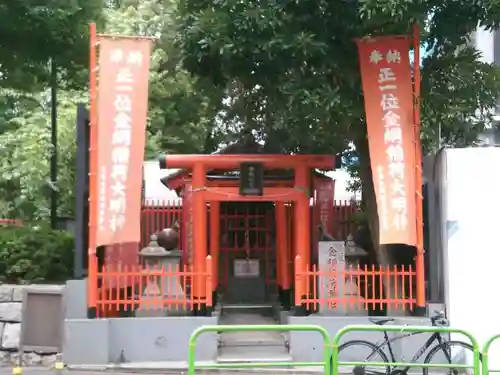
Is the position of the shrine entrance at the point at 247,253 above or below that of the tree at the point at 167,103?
below

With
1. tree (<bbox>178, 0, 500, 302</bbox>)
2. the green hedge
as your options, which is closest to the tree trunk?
tree (<bbox>178, 0, 500, 302</bbox>)

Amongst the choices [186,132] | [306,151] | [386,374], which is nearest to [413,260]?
[386,374]

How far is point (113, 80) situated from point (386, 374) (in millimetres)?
5865

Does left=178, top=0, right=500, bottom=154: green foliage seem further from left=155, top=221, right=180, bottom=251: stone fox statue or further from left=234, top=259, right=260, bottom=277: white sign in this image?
left=234, top=259, right=260, bottom=277: white sign

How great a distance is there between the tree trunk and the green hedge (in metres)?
5.66

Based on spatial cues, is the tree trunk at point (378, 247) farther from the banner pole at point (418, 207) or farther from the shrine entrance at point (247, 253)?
the shrine entrance at point (247, 253)

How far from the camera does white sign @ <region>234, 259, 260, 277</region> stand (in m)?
15.5

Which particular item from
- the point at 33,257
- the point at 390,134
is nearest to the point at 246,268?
the point at 33,257

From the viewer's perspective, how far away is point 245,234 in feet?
52.5

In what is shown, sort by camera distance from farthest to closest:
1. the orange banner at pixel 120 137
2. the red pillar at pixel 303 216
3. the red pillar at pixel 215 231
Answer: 1. the red pillar at pixel 215 231
2. the red pillar at pixel 303 216
3. the orange banner at pixel 120 137

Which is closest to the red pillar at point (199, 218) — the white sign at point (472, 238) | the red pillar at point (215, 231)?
the red pillar at point (215, 231)

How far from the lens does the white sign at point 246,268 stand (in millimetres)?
15547

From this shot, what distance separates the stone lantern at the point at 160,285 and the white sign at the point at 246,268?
4246mm

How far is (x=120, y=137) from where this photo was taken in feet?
34.0
